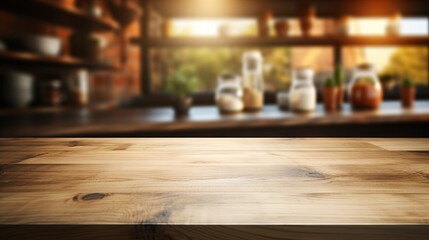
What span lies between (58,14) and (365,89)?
187 centimetres

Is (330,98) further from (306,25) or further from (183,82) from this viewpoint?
(306,25)

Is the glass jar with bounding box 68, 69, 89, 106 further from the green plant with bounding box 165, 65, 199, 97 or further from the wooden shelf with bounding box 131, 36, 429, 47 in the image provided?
the green plant with bounding box 165, 65, 199, 97

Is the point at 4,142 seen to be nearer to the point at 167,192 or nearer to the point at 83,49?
the point at 167,192

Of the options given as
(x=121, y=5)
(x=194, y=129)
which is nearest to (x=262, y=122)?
(x=194, y=129)

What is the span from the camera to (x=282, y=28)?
314 cm

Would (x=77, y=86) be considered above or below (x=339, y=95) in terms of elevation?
above

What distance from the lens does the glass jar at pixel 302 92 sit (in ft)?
6.07

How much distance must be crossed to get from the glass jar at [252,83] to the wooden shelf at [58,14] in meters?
1.16

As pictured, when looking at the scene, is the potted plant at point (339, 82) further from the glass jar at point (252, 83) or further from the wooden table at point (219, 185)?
the wooden table at point (219, 185)

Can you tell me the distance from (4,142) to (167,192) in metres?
0.50

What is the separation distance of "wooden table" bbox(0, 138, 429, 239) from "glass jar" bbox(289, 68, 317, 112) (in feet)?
3.69

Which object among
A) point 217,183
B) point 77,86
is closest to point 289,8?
point 77,86

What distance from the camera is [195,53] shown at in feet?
25.3

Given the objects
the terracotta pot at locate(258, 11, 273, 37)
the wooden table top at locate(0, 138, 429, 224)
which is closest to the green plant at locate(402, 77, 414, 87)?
the terracotta pot at locate(258, 11, 273, 37)
